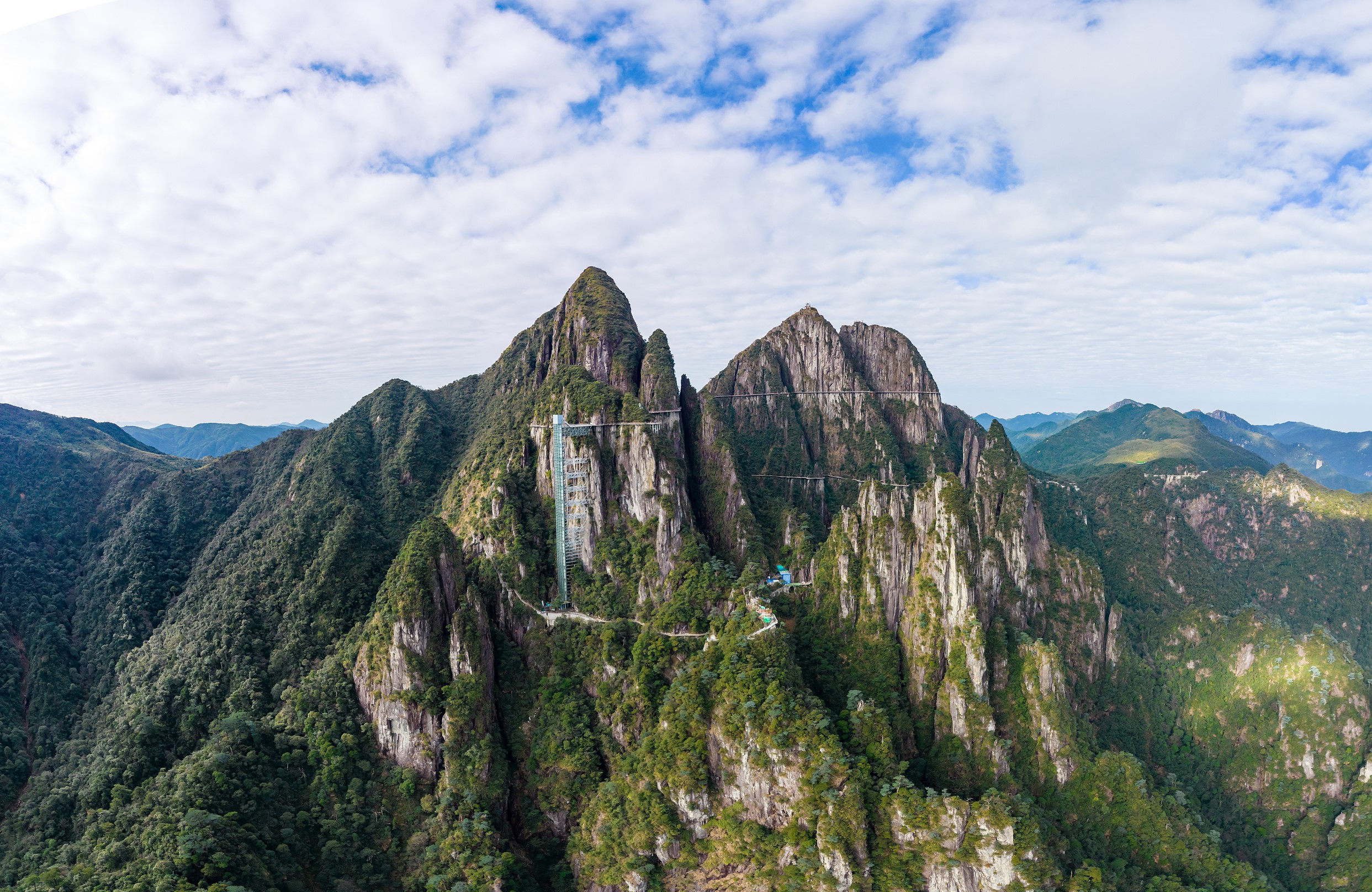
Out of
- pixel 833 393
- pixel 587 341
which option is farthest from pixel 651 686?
pixel 833 393

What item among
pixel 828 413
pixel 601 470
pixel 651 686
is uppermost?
pixel 828 413

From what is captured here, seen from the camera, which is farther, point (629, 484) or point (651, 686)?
point (629, 484)

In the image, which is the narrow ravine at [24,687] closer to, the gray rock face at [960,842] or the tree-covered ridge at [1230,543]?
the gray rock face at [960,842]

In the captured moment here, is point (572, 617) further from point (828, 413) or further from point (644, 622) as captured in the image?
point (828, 413)

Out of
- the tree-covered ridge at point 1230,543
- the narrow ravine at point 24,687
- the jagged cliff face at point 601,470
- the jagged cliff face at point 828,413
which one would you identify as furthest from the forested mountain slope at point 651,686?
the tree-covered ridge at point 1230,543

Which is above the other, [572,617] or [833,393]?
[833,393]

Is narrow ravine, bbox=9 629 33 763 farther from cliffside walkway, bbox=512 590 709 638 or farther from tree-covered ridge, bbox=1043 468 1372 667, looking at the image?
tree-covered ridge, bbox=1043 468 1372 667

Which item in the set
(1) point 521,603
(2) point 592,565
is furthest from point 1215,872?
(1) point 521,603
